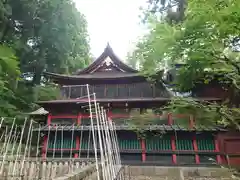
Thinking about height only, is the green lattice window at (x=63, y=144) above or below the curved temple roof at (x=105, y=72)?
below

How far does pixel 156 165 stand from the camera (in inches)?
374

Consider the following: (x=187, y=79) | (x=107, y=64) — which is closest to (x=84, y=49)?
(x=107, y=64)

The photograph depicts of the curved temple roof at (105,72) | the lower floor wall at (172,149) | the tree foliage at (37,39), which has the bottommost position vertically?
the lower floor wall at (172,149)

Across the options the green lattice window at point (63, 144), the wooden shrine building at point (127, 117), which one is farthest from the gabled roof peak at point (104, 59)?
the green lattice window at point (63, 144)

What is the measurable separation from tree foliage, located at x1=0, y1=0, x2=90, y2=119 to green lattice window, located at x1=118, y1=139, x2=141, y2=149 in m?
9.17

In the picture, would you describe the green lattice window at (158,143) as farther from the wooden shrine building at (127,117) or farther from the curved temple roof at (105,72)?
the curved temple roof at (105,72)

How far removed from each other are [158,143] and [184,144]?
136cm

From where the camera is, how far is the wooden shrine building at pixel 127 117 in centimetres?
962

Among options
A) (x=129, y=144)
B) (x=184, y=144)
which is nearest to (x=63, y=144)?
(x=129, y=144)

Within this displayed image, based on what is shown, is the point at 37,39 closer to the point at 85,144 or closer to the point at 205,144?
the point at 85,144

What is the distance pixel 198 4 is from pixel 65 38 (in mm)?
16699

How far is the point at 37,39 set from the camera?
18.9 meters

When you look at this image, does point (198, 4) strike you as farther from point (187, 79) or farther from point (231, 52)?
point (187, 79)

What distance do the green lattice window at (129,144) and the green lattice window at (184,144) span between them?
6.77 feet
